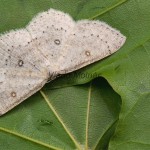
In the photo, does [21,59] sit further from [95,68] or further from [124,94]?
[124,94]

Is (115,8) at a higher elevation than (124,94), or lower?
higher

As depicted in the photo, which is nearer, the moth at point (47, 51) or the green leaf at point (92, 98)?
the green leaf at point (92, 98)

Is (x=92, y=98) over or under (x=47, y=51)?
under

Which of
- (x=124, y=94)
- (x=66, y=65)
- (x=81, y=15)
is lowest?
(x=124, y=94)

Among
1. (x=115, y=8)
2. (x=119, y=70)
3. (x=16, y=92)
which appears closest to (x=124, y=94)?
(x=119, y=70)
